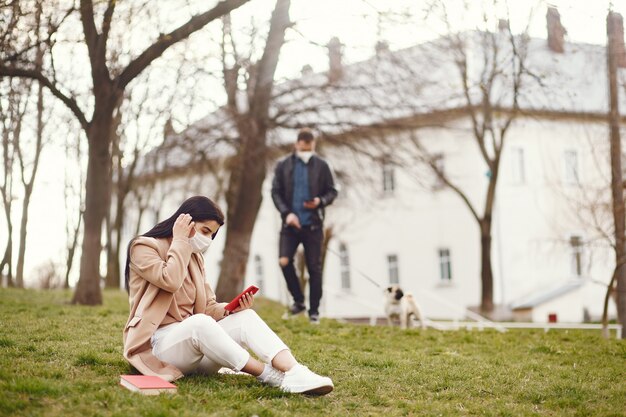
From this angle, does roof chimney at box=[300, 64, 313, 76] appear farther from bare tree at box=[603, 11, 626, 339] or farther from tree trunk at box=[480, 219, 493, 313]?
tree trunk at box=[480, 219, 493, 313]

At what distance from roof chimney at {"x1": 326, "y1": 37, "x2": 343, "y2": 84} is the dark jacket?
644 cm

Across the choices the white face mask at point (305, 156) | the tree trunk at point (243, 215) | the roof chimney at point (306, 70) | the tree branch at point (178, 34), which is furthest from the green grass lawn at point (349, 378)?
the roof chimney at point (306, 70)

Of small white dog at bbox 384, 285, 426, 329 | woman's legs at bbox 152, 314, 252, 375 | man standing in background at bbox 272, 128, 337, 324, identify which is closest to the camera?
woman's legs at bbox 152, 314, 252, 375

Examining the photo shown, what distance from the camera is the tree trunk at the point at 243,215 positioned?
19797 millimetres

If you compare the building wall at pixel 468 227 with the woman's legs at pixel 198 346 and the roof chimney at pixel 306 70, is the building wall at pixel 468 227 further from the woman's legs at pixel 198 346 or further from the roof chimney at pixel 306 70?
the woman's legs at pixel 198 346

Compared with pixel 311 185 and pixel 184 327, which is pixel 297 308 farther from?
pixel 184 327

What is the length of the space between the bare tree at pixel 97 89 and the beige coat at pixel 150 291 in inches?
328

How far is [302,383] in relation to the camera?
693 cm

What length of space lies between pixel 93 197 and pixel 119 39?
307 inches

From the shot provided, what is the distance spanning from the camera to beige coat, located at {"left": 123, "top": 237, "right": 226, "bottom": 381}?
6.84 metres

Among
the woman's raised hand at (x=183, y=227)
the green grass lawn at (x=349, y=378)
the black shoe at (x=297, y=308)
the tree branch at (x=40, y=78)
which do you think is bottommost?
the green grass lawn at (x=349, y=378)

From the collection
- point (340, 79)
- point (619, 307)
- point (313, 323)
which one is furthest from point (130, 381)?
point (340, 79)

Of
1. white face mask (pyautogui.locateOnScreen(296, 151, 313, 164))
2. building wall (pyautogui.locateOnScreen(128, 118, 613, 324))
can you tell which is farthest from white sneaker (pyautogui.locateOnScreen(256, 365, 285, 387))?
building wall (pyautogui.locateOnScreen(128, 118, 613, 324))

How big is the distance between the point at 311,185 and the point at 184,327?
563 cm
